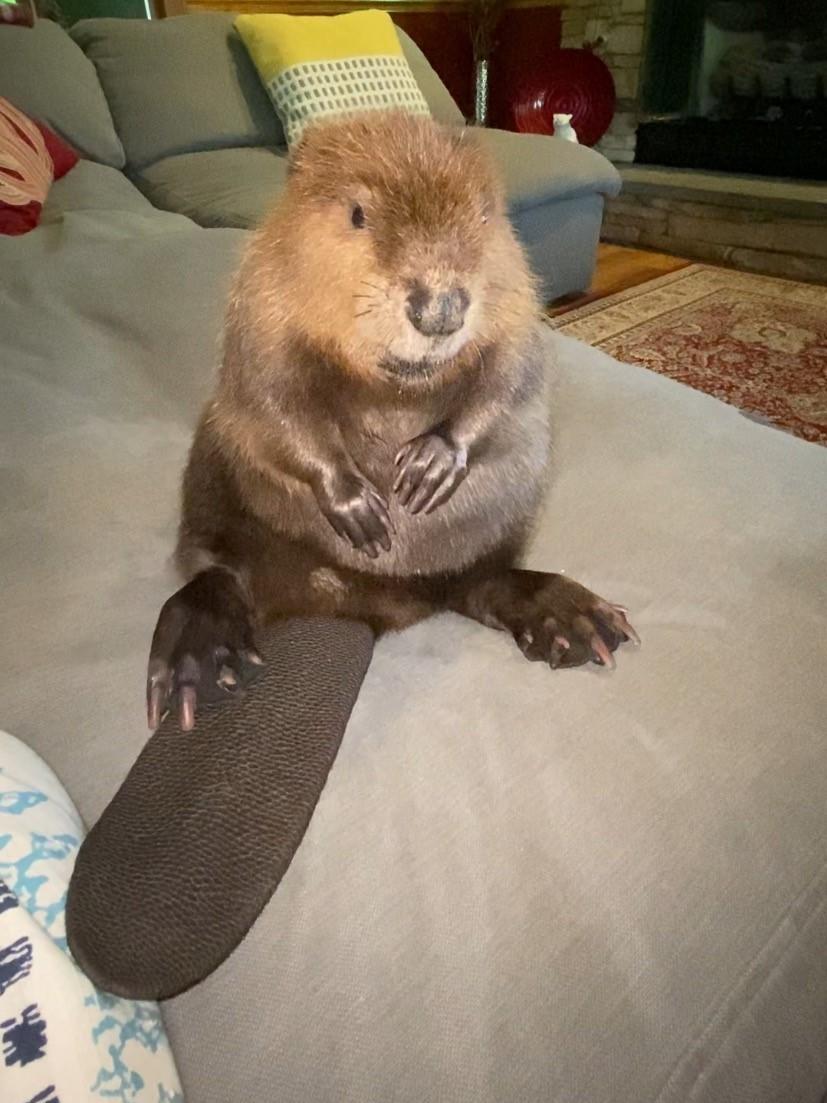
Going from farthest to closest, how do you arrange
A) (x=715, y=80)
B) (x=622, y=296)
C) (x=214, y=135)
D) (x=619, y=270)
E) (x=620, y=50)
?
(x=620, y=50), (x=715, y=80), (x=619, y=270), (x=622, y=296), (x=214, y=135)

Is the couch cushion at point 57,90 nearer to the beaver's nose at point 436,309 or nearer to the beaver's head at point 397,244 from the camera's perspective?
the beaver's head at point 397,244

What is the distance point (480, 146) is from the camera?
903 mm

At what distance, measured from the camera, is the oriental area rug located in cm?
300

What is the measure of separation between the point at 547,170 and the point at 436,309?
2.83 metres

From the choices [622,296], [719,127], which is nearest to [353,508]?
[622,296]

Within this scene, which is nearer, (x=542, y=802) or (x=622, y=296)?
(x=542, y=802)

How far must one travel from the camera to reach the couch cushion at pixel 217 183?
2.81 m

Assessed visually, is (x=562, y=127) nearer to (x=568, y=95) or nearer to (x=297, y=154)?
(x=568, y=95)

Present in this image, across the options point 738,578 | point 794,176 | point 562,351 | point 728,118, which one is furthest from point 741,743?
point 728,118

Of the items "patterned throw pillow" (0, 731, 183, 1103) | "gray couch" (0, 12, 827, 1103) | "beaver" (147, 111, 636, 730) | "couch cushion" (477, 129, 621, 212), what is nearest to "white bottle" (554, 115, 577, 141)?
"couch cushion" (477, 129, 621, 212)

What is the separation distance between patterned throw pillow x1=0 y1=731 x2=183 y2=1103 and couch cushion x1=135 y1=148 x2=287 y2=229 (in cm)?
235

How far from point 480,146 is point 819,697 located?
0.75m

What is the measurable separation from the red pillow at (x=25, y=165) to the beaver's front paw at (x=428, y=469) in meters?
2.01

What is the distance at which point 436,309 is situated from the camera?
736mm
